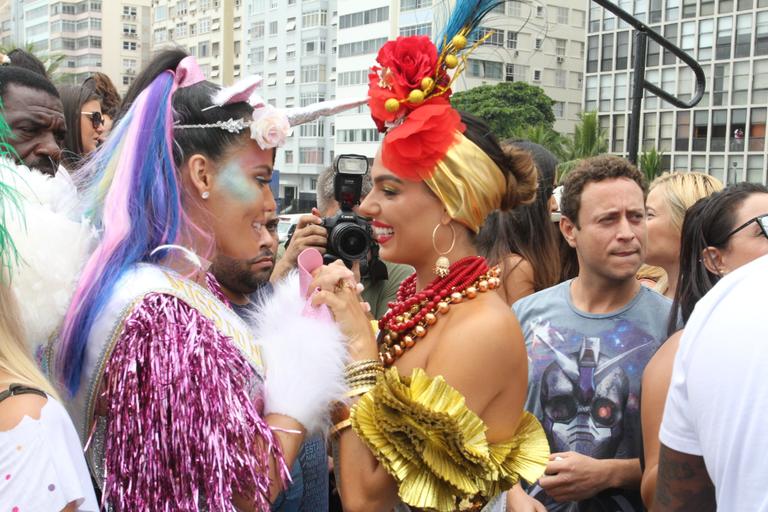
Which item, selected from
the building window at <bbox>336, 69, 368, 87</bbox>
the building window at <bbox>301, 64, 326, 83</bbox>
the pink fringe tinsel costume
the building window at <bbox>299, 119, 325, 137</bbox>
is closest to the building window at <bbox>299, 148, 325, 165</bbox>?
the building window at <bbox>299, 119, 325, 137</bbox>

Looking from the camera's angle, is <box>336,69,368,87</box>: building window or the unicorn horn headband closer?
the unicorn horn headband

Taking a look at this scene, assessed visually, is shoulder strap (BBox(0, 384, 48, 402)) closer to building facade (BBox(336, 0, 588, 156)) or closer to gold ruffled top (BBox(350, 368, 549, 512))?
gold ruffled top (BBox(350, 368, 549, 512))

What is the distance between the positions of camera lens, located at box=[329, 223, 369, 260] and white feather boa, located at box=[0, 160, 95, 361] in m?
1.14

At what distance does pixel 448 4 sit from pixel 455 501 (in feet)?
5.16

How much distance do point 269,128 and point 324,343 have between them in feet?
1.90

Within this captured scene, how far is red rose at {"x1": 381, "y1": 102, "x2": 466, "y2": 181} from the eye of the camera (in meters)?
2.22

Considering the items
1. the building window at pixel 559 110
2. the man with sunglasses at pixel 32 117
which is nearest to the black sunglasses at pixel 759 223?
the man with sunglasses at pixel 32 117

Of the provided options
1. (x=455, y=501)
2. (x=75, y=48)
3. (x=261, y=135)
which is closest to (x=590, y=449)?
(x=455, y=501)

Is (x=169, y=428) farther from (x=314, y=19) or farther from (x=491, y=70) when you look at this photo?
(x=314, y=19)

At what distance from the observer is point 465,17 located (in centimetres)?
235

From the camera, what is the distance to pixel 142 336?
1643 millimetres

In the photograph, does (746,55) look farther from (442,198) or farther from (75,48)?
(75,48)

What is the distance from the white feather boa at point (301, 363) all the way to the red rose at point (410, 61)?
2.48ft

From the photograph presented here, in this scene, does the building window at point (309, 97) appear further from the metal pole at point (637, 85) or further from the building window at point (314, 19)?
the metal pole at point (637, 85)
